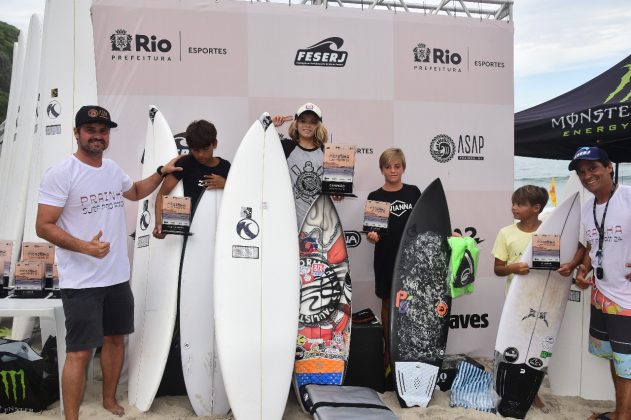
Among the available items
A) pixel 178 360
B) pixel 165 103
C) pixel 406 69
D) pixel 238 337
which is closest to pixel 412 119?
pixel 406 69

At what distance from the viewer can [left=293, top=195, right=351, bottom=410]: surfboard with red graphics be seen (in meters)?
2.63

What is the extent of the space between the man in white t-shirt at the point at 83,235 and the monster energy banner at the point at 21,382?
0.43 m

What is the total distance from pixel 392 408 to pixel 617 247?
4.39ft

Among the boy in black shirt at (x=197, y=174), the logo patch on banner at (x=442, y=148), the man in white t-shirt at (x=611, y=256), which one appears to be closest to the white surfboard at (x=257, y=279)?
the boy in black shirt at (x=197, y=174)

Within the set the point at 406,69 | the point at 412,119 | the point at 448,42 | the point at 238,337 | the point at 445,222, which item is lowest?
the point at 238,337

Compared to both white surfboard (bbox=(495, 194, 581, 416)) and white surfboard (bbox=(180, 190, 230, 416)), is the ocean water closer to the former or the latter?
white surfboard (bbox=(495, 194, 581, 416))

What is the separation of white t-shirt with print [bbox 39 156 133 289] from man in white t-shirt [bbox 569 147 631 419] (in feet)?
6.90

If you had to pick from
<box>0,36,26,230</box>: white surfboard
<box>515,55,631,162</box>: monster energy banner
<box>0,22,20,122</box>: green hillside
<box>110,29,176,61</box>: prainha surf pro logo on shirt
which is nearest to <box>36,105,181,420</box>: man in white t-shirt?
<box>110,29,176,61</box>: prainha surf pro logo on shirt

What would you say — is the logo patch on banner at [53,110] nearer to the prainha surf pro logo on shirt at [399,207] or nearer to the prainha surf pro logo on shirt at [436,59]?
the prainha surf pro logo on shirt at [399,207]

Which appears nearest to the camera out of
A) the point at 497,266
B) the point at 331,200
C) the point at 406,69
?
the point at 497,266

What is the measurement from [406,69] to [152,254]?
6.85 feet

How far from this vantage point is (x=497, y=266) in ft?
8.73

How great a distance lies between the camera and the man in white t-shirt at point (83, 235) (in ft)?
6.57

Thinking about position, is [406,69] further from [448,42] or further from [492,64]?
[492,64]
